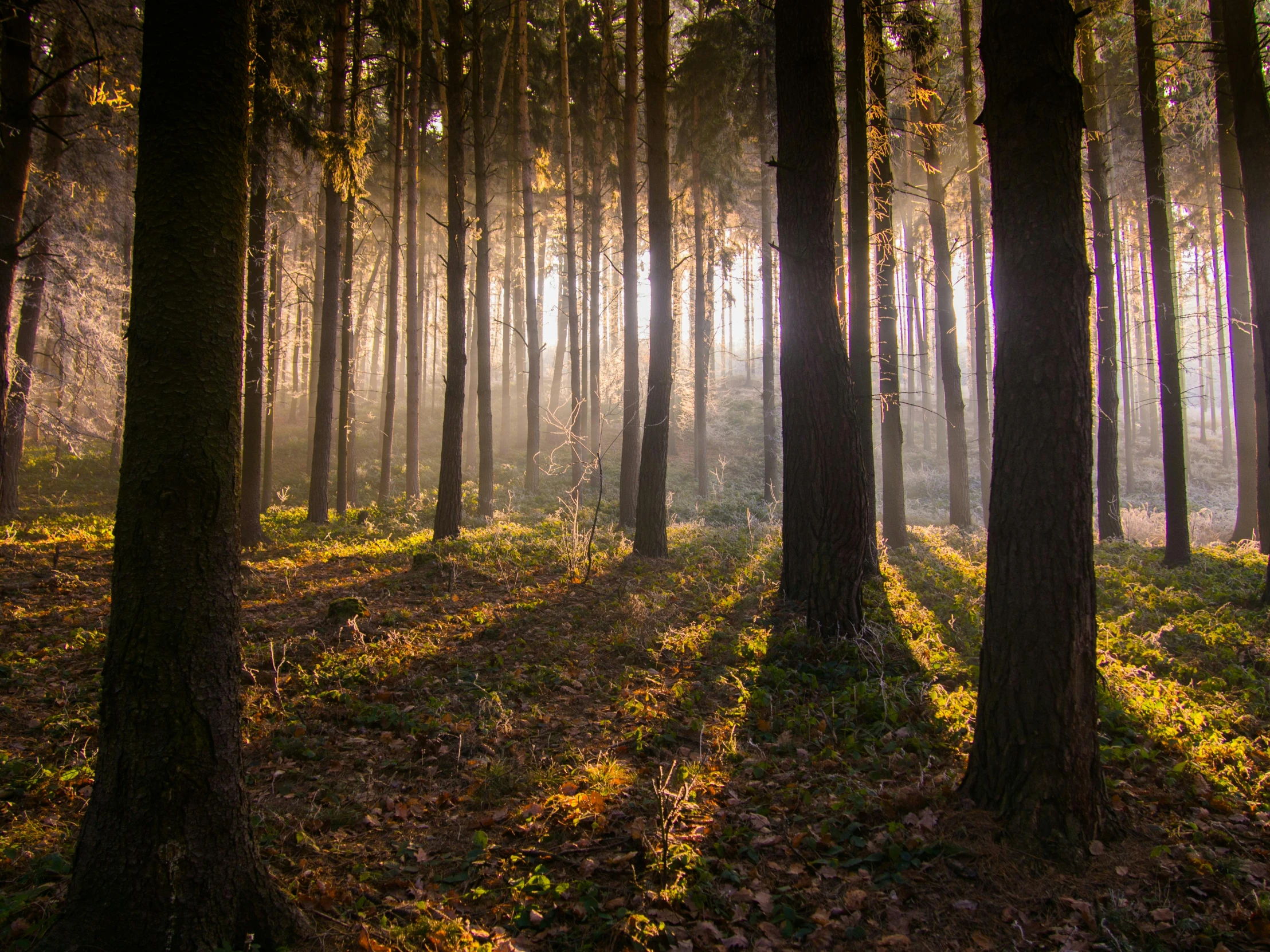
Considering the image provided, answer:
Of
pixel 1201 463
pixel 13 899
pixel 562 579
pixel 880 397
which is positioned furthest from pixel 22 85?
pixel 1201 463

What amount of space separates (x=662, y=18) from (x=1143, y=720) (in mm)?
11654

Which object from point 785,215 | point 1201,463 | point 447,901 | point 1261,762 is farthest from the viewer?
point 1201,463

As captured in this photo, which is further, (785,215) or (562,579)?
(562,579)

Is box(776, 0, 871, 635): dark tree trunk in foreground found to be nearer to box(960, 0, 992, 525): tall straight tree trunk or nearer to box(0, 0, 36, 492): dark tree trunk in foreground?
box(960, 0, 992, 525): tall straight tree trunk

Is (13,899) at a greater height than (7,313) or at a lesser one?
lesser

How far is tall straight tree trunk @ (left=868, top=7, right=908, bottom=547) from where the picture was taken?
9.97 meters

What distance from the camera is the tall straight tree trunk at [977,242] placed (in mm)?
13359

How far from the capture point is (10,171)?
30.8 ft

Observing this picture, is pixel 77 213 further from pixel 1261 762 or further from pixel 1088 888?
pixel 1261 762

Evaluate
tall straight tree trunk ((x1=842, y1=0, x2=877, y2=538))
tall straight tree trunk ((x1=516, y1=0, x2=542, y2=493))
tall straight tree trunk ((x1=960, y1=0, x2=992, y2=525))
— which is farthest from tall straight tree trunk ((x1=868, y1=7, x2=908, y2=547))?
tall straight tree trunk ((x1=516, y1=0, x2=542, y2=493))

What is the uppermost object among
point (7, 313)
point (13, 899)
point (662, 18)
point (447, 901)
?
point (662, 18)

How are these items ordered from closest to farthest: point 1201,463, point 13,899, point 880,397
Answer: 1. point 13,899
2. point 880,397
3. point 1201,463

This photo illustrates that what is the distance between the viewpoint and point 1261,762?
4.12 m

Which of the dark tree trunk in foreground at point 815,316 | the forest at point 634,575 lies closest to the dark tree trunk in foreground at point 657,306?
the forest at point 634,575
